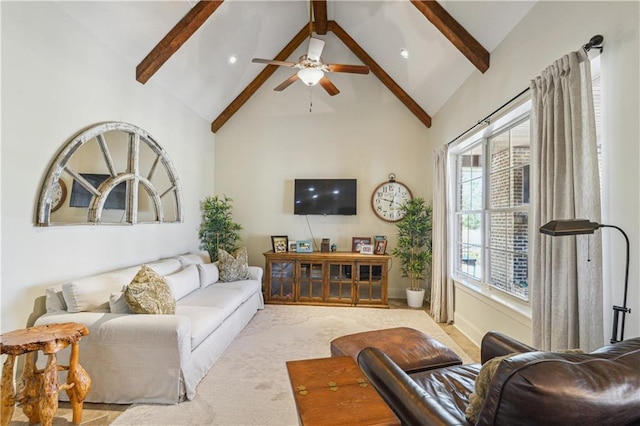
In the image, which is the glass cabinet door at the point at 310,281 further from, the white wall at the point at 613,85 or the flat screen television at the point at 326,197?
the white wall at the point at 613,85

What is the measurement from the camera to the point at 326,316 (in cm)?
426

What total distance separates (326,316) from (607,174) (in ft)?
11.0

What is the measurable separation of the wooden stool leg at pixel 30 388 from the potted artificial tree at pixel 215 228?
10.7 feet

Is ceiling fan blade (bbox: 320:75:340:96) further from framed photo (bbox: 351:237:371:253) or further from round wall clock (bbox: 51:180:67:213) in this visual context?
round wall clock (bbox: 51:180:67:213)

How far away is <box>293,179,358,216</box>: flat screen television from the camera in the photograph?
17.2 ft

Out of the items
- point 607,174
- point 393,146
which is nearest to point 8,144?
point 607,174

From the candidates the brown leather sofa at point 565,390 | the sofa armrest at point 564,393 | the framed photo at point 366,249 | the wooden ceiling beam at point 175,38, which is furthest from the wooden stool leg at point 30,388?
the framed photo at point 366,249

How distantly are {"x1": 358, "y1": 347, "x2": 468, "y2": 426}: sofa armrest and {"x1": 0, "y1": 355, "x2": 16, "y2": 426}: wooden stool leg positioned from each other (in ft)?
6.76

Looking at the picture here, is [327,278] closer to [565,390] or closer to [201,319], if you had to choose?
[201,319]

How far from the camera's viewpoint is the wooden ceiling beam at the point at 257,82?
16.4 feet

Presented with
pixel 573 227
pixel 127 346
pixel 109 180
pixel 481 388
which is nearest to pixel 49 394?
pixel 127 346

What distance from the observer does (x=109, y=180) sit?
3172 mm

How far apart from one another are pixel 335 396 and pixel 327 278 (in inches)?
142

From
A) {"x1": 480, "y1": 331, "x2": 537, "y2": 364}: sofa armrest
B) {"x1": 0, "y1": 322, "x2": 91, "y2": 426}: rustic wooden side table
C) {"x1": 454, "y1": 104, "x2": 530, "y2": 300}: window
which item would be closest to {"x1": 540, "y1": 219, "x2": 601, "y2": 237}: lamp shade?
{"x1": 480, "y1": 331, "x2": 537, "y2": 364}: sofa armrest
